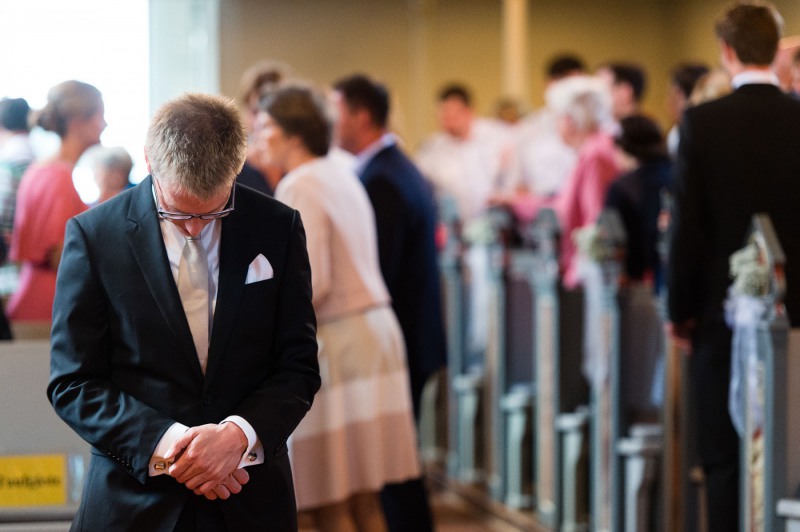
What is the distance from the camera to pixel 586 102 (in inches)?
201

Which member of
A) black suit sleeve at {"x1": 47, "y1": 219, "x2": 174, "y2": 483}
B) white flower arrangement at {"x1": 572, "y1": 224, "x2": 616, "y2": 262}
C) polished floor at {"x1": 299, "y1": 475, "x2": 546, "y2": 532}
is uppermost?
white flower arrangement at {"x1": 572, "y1": 224, "x2": 616, "y2": 262}

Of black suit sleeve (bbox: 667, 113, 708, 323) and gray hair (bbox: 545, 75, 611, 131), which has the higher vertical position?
gray hair (bbox: 545, 75, 611, 131)

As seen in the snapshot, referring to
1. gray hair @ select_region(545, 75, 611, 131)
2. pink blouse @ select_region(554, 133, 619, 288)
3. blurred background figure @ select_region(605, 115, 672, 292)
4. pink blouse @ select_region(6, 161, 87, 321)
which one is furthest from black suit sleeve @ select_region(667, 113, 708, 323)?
gray hair @ select_region(545, 75, 611, 131)

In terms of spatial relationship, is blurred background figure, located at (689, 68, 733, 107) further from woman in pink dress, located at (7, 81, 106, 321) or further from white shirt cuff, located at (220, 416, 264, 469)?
white shirt cuff, located at (220, 416, 264, 469)

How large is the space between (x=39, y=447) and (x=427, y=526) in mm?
1639

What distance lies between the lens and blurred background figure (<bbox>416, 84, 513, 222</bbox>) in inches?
312

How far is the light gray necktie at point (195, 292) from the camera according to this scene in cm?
199

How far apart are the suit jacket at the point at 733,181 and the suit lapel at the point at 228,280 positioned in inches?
64.1

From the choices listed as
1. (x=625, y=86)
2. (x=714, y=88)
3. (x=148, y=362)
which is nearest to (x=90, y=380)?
(x=148, y=362)

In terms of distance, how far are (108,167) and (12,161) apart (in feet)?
0.90

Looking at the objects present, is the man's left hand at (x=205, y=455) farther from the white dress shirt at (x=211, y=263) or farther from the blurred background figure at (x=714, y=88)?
the blurred background figure at (x=714, y=88)

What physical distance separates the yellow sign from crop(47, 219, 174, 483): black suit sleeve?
0.70 metres

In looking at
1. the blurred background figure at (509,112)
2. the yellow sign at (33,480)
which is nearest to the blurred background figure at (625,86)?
the blurred background figure at (509,112)

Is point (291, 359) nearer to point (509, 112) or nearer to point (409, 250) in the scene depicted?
point (409, 250)
